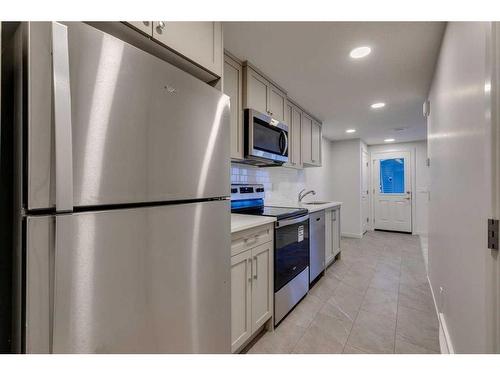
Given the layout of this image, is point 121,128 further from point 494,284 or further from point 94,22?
point 494,284

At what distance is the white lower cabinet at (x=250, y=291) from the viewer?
4.87 ft

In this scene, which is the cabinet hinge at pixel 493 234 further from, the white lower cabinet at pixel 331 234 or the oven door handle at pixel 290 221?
the white lower cabinet at pixel 331 234

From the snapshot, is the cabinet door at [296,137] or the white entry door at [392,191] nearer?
the cabinet door at [296,137]

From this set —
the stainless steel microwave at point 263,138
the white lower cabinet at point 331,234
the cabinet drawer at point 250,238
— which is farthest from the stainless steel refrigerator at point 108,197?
the white lower cabinet at point 331,234

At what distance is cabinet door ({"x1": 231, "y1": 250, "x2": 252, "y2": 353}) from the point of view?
1471 millimetres

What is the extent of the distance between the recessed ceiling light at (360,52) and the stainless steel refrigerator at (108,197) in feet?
4.61

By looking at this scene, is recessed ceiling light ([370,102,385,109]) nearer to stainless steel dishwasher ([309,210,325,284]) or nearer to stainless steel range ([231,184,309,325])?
stainless steel dishwasher ([309,210,325,284])

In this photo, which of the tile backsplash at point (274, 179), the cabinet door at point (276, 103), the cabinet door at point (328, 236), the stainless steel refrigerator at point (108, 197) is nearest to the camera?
the stainless steel refrigerator at point (108, 197)

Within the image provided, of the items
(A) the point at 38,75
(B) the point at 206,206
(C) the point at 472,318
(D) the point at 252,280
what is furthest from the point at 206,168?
(C) the point at 472,318

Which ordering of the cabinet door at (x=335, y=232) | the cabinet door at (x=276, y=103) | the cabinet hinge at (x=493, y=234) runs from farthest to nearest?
the cabinet door at (x=335, y=232), the cabinet door at (x=276, y=103), the cabinet hinge at (x=493, y=234)

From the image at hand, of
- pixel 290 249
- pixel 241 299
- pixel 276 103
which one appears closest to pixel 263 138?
pixel 276 103

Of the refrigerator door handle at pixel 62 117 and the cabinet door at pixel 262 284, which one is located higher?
the refrigerator door handle at pixel 62 117

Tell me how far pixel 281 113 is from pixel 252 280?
70.8 inches
